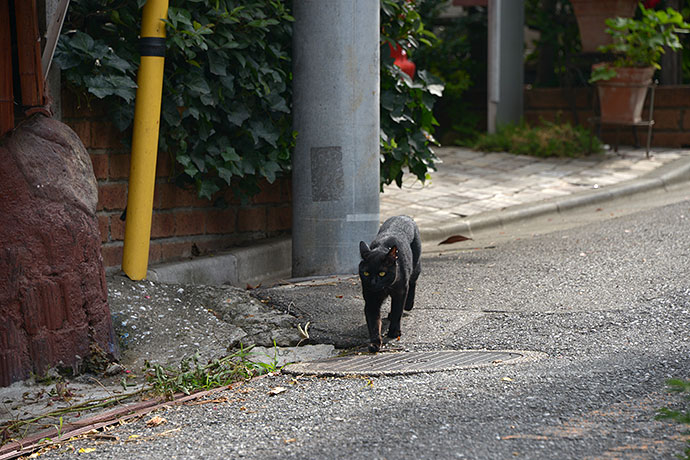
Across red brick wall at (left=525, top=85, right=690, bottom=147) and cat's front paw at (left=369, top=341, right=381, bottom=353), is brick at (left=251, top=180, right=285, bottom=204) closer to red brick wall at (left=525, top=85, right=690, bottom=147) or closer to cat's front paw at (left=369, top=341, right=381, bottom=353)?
cat's front paw at (left=369, top=341, right=381, bottom=353)

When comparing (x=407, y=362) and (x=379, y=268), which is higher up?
(x=379, y=268)

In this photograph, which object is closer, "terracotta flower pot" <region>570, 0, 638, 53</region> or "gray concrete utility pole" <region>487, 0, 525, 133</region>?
"terracotta flower pot" <region>570, 0, 638, 53</region>

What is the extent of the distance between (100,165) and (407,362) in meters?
2.19

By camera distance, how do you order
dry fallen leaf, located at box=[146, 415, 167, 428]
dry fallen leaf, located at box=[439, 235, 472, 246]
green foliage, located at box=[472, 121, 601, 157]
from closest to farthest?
1. dry fallen leaf, located at box=[146, 415, 167, 428]
2. dry fallen leaf, located at box=[439, 235, 472, 246]
3. green foliage, located at box=[472, 121, 601, 157]

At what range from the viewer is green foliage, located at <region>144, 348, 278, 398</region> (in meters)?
3.71

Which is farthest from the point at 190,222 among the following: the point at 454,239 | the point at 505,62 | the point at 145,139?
the point at 505,62

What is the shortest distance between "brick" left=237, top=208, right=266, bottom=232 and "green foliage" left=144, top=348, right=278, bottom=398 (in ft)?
5.95

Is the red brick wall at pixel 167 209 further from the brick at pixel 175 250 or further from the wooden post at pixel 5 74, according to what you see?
the wooden post at pixel 5 74

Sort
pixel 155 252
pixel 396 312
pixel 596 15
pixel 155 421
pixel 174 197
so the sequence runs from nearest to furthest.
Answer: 1. pixel 155 421
2. pixel 396 312
3. pixel 155 252
4. pixel 174 197
5. pixel 596 15

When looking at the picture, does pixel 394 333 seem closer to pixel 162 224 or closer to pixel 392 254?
pixel 392 254

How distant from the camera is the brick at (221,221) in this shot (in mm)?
5594

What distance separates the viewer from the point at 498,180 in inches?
361

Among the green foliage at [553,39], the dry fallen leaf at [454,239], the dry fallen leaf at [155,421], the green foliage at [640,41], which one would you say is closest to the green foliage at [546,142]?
the green foliage at [640,41]

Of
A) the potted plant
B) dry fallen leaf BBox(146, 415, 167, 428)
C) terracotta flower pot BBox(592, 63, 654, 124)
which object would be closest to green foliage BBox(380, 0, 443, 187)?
dry fallen leaf BBox(146, 415, 167, 428)
